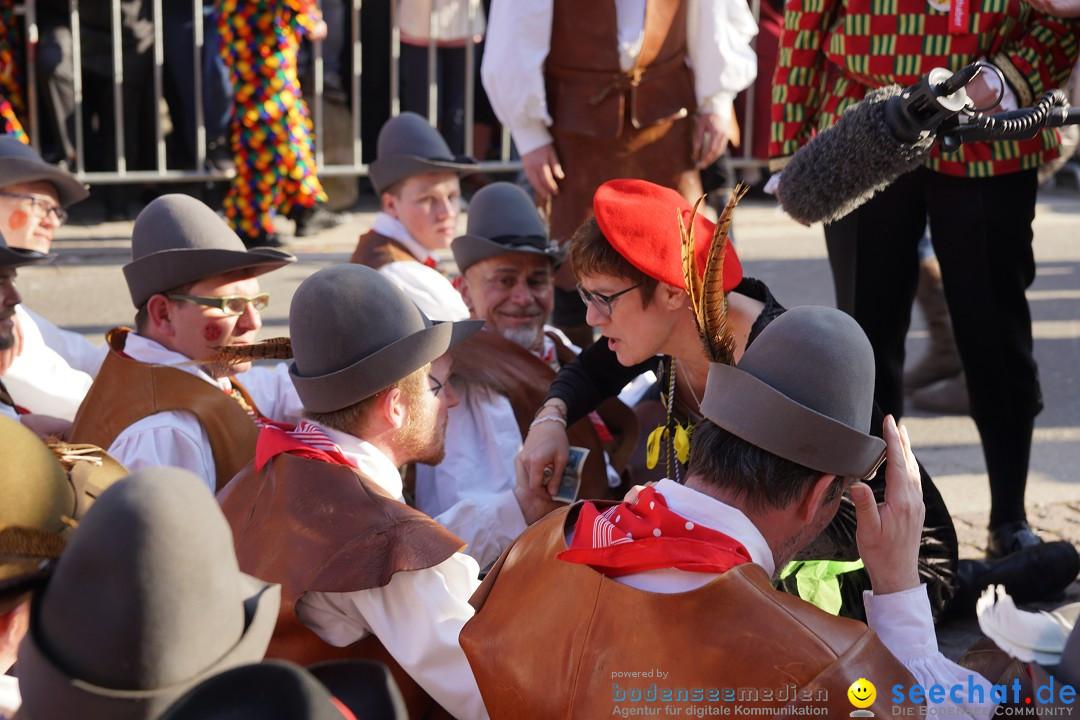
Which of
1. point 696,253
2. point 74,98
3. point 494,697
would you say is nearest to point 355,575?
point 494,697

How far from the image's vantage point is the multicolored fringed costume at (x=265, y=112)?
25.0 ft

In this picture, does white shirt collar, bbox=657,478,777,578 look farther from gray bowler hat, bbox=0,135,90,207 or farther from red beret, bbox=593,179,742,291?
gray bowler hat, bbox=0,135,90,207

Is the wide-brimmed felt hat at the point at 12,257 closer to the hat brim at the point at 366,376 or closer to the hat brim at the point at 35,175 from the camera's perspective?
the hat brim at the point at 35,175

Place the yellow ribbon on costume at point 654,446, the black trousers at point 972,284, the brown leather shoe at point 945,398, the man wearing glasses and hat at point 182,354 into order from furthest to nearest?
the brown leather shoe at point 945,398, the black trousers at point 972,284, the man wearing glasses and hat at point 182,354, the yellow ribbon on costume at point 654,446

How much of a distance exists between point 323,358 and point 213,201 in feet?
21.1

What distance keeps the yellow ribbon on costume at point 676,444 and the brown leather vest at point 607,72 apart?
175 cm

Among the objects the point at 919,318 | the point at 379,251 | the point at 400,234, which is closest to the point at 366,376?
the point at 379,251

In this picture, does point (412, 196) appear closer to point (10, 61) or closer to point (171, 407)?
point (171, 407)

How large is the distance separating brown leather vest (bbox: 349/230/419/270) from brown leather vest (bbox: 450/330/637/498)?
0.78 metres

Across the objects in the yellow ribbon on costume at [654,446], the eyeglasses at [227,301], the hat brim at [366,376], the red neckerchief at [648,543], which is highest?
the hat brim at [366,376]

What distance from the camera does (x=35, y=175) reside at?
4605 millimetres

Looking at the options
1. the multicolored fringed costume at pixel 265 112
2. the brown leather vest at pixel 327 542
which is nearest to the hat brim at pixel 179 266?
the brown leather vest at pixel 327 542

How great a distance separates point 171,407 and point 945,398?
3435mm

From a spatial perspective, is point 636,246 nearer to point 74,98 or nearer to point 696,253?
point 696,253
